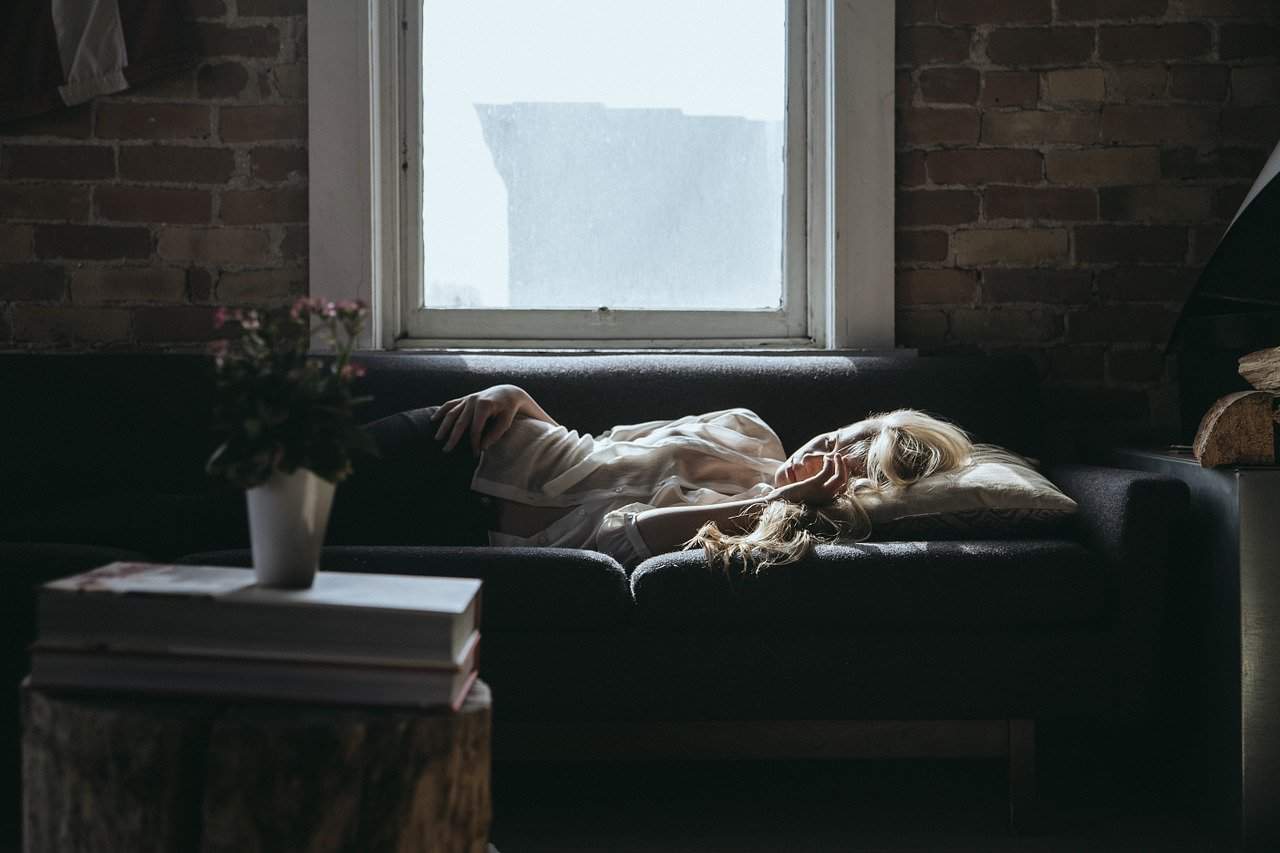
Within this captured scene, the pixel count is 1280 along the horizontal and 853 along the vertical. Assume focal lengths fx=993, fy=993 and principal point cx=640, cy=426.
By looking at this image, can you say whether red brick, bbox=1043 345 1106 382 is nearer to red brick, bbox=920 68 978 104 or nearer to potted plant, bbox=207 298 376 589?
red brick, bbox=920 68 978 104

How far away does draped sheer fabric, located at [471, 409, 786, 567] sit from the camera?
2.10 meters

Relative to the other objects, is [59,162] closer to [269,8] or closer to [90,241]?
[90,241]

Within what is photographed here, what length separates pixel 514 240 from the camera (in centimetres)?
288

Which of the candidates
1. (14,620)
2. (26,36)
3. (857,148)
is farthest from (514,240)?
(14,620)

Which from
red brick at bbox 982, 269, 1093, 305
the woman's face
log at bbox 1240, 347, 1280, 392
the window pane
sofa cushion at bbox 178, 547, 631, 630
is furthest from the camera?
the window pane

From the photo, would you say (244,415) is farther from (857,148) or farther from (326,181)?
(857,148)

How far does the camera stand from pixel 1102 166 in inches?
107

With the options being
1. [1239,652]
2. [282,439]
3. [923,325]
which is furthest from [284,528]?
[923,325]

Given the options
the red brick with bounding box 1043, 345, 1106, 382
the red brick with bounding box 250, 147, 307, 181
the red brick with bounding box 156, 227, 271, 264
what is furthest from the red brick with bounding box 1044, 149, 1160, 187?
the red brick with bounding box 156, 227, 271, 264

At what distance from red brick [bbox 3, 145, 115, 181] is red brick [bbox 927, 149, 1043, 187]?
2298 millimetres

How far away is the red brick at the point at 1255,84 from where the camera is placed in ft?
8.91

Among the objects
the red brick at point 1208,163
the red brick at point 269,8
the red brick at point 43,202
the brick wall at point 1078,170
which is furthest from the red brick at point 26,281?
the red brick at point 1208,163

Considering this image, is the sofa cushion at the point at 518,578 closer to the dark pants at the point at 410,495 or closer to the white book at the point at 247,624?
the dark pants at the point at 410,495

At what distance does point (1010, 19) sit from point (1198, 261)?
84 centimetres
